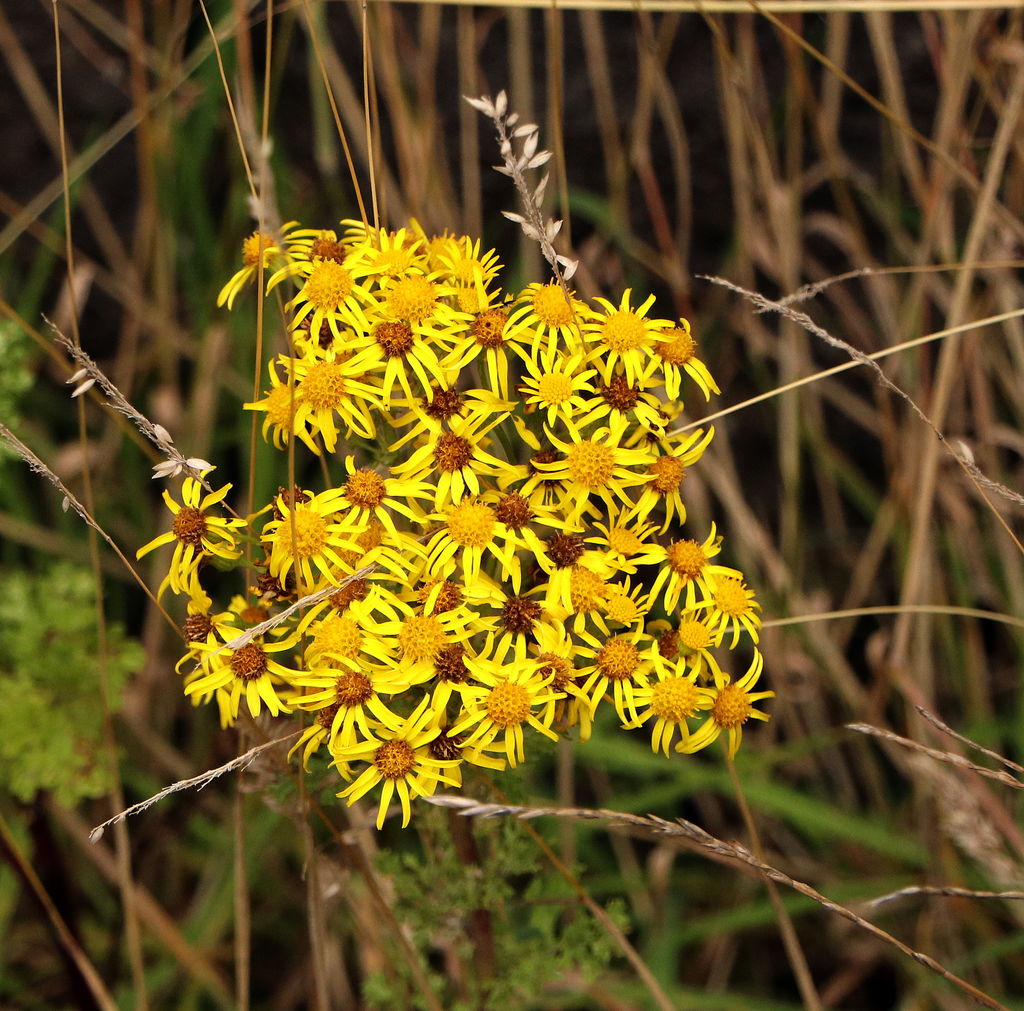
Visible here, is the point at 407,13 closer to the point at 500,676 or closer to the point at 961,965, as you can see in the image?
the point at 500,676

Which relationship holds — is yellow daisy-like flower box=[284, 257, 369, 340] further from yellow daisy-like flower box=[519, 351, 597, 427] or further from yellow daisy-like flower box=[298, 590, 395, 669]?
yellow daisy-like flower box=[298, 590, 395, 669]

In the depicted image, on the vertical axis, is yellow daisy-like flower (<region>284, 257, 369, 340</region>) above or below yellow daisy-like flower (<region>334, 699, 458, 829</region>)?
above

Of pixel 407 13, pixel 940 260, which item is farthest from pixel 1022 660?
pixel 407 13

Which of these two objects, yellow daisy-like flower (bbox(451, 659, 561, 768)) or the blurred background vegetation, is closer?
yellow daisy-like flower (bbox(451, 659, 561, 768))

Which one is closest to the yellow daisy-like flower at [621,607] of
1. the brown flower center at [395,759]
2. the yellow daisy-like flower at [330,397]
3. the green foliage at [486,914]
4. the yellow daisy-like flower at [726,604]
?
the yellow daisy-like flower at [726,604]

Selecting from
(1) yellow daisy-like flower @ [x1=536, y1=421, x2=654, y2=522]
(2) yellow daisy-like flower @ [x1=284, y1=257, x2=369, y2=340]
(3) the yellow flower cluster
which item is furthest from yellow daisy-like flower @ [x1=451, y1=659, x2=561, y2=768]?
(2) yellow daisy-like flower @ [x1=284, y1=257, x2=369, y2=340]

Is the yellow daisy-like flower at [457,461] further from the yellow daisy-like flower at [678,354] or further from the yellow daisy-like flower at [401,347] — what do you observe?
the yellow daisy-like flower at [678,354]

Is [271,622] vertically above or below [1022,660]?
above
